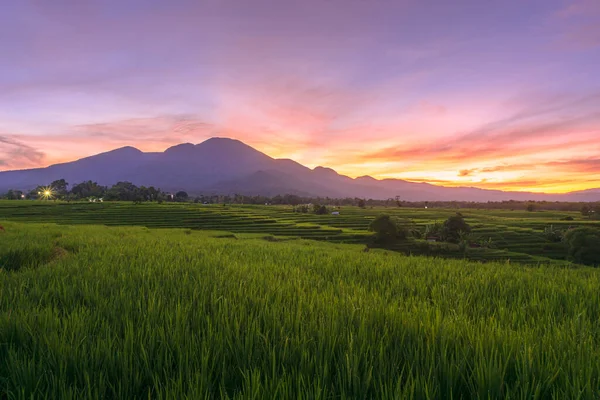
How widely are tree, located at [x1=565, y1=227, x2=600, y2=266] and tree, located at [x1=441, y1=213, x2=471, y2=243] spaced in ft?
69.0

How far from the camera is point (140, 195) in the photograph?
469 feet

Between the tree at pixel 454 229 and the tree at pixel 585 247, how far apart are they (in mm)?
21033

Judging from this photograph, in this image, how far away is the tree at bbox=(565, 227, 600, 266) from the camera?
57281mm

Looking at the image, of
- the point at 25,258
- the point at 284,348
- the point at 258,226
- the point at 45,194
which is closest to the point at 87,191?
the point at 45,194

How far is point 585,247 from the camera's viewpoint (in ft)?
193

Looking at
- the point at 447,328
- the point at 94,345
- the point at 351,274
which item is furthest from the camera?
the point at 351,274

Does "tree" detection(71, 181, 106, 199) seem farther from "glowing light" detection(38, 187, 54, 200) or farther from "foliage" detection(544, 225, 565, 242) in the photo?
"foliage" detection(544, 225, 565, 242)

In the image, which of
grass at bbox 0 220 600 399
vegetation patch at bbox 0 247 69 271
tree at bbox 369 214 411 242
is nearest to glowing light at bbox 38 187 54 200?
tree at bbox 369 214 411 242

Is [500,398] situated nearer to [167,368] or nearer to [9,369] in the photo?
[167,368]

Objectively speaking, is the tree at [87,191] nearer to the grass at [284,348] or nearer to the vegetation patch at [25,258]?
the vegetation patch at [25,258]

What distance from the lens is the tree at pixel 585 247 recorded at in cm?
5728

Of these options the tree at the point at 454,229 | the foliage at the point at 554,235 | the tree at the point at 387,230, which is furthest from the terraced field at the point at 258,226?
the tree at the point at 454,229

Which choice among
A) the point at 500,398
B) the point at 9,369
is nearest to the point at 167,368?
the point at 9,369

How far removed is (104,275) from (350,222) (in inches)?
3624
